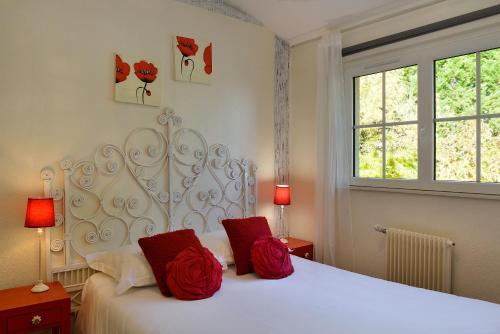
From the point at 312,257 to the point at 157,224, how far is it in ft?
4.64

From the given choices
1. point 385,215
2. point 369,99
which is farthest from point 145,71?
point 385,215

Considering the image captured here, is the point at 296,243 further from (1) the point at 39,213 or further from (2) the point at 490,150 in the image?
(1) the point at 39,213

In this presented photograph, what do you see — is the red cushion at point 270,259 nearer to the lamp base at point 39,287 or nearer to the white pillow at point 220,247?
the white pillow at point 220,247

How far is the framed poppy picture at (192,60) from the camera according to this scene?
9.25 ft

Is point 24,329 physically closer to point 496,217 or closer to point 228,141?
point 228,141

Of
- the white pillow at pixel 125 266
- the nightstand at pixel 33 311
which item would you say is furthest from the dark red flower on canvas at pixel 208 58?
the nightstand at pixel 33 311

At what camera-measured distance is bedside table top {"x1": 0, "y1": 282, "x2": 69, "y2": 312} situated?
6.39 ft

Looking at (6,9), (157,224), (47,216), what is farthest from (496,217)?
A: (6,9)

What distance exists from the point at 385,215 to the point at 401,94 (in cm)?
95

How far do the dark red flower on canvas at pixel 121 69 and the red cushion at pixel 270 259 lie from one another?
147 cm

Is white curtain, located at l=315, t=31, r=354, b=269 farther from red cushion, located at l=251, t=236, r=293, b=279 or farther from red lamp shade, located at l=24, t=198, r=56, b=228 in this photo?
red lamp shade, located at l=24, t=198, r=56, b=228

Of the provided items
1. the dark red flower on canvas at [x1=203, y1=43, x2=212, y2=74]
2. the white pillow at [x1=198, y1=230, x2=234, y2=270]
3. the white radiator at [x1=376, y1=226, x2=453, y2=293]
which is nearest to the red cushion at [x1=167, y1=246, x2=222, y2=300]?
the white pillow at [x1=198, y1=230, x2=234, y2=270]

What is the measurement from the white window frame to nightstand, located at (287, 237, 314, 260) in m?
0.68

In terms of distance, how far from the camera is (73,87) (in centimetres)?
240
